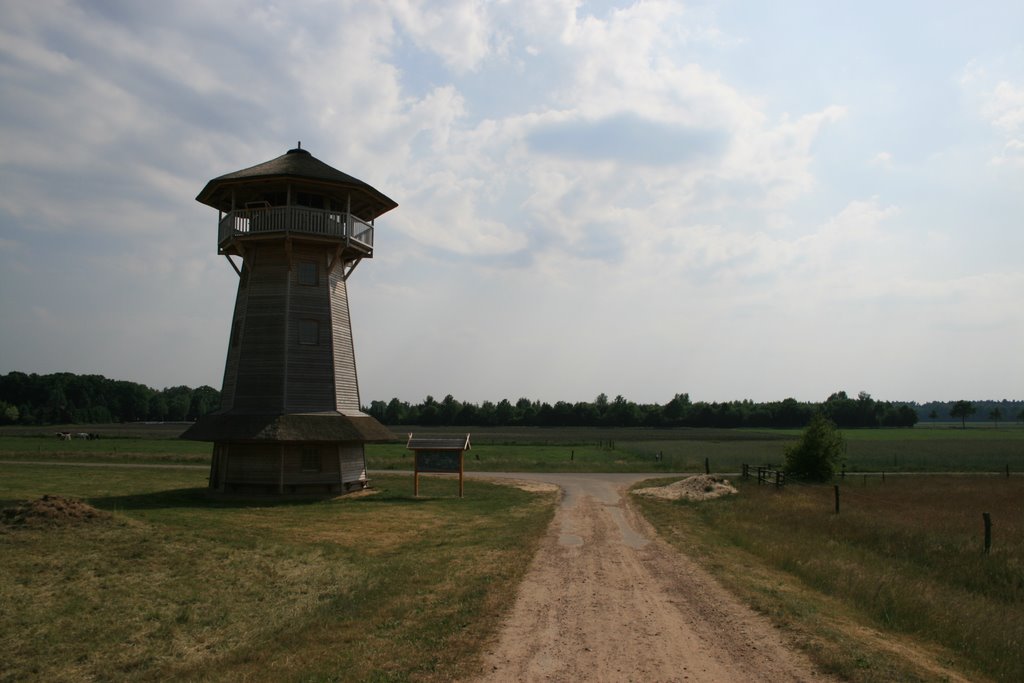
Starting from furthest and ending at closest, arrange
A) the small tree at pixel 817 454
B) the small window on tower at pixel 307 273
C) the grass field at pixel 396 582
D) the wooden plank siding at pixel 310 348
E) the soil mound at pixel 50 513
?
the small tree at pixel 817 454
the small window on tower at pixel 307 273
the wooden plank siding at pixel 310 348
the soil mound at pixel 50 513
the grass field at pixel 396 582

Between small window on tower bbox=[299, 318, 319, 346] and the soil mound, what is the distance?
12.9 m

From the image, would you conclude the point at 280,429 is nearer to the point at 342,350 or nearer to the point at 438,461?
the point at 342,350

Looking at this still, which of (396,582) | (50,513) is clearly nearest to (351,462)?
(50,513)

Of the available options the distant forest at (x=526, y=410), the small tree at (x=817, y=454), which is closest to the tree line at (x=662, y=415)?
the distant forest at (x=526, y=410)

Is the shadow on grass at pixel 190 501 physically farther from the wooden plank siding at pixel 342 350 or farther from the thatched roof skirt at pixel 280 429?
the wooden plank siding at pixel 342 350

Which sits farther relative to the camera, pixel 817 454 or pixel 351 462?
pixel 817 454

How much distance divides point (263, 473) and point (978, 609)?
24036 mm

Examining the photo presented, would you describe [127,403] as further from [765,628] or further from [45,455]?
[765,628]

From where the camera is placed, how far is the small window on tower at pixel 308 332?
96.0 ft

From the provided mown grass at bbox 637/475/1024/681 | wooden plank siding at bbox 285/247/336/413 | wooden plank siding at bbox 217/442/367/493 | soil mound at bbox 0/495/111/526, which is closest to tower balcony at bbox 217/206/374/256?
wooden plank siding at bbox 285/247/336/413

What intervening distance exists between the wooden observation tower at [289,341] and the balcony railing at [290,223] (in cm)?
4

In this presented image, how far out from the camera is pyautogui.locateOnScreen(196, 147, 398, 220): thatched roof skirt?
94.6 ft

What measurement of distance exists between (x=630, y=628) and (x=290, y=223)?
77.1 ft

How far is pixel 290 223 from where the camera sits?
28.8m
